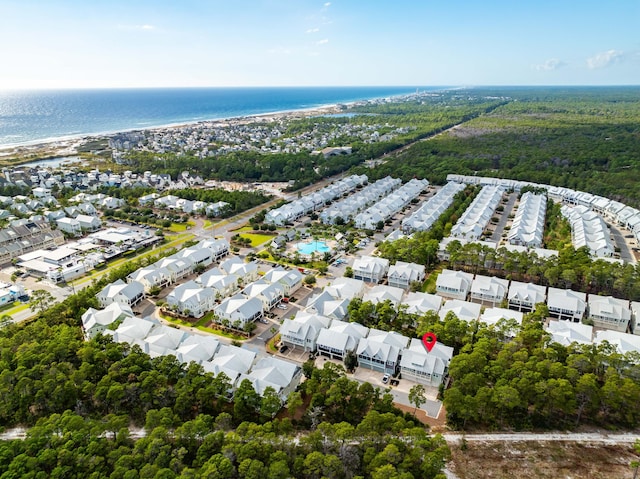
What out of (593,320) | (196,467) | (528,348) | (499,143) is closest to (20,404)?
(196,467)

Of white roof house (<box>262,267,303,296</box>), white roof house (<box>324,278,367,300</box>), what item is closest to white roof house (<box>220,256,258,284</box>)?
white roof house (<box>262,267,303,296</box>)

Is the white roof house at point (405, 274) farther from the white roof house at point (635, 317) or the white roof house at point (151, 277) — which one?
the white roof house at point (151, 277)

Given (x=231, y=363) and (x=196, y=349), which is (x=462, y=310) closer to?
(x=231, y=363)

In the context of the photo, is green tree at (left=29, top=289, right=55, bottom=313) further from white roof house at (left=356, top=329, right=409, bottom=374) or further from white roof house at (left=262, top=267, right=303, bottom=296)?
white roof house at (left=356, top=329, right=409, bottom=374)

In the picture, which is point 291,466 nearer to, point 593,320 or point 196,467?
point 196,467

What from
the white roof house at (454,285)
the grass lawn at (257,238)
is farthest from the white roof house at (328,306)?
the grass lawn at (257,238)

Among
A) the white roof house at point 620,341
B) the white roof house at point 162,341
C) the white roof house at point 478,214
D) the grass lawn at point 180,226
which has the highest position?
the white roof house at point 162,341

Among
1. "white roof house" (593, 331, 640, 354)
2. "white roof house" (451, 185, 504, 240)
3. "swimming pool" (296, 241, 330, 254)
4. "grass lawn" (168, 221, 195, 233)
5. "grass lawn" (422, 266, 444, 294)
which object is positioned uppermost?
"white roof house" (593, 331, 640, 354)
